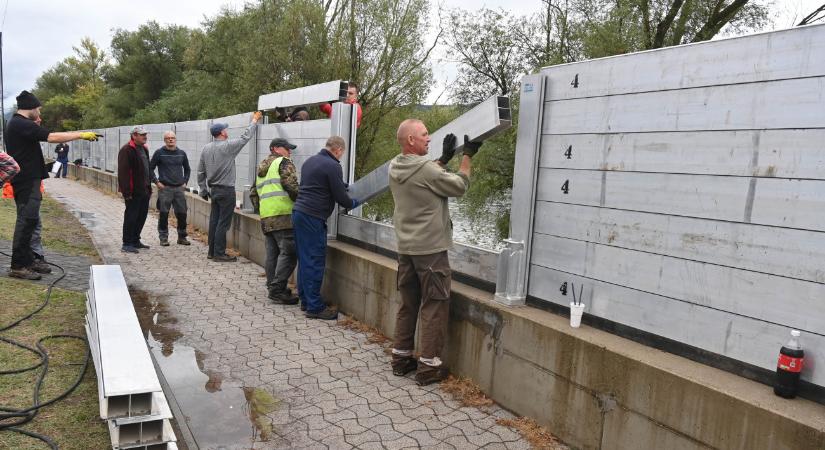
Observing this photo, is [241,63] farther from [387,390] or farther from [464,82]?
[387,390]

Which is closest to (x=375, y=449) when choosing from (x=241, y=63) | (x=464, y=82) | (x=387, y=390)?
(x=387, y=390)

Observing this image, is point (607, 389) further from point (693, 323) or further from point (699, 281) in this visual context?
point (699, 281)

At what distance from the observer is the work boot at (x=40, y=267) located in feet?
21.8

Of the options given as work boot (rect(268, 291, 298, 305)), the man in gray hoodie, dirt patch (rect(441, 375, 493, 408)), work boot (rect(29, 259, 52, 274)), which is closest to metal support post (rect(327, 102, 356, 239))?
work boot (rect(268, 291, 298, 305))

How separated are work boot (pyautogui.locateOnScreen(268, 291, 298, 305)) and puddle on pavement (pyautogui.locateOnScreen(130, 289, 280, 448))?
1323 millimetres

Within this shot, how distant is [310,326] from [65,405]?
234 cm

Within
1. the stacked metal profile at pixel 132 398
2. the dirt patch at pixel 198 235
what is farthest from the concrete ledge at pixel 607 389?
the dirt patch at pixel 198 235

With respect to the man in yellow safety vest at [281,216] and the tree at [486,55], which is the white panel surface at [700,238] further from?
the tree at [486,55]

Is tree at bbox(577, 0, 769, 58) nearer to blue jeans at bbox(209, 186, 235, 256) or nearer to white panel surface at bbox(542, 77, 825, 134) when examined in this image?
blue jeans at bbox(209, 186, 235, 256)

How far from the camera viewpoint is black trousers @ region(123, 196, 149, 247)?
892 centimetres

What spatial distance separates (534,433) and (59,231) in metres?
10.1

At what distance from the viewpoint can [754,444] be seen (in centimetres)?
249

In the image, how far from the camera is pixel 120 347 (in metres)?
3.45

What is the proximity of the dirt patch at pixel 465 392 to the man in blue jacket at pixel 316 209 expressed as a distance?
77.6 inches
